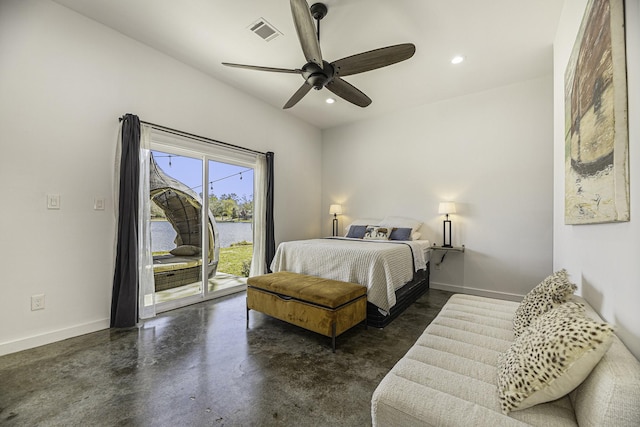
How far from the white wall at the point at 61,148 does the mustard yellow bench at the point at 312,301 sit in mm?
1607

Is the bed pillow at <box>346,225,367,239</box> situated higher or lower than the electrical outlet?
higher

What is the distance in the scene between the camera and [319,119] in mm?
5051

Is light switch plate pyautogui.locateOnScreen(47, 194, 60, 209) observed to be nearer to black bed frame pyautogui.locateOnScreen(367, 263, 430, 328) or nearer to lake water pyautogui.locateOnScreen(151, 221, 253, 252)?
lake water pyautogui.locateOnScreen(151, 221, 253, 252)

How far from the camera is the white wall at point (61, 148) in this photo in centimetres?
216

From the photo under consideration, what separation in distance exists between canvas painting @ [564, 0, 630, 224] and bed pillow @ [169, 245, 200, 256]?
383cm

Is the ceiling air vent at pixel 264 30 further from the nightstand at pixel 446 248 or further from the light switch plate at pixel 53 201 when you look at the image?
the nightstand at pixel 446 248

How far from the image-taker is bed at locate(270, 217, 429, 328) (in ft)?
8.54

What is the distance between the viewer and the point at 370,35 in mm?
2688

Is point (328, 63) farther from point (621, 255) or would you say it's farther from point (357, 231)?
point (357, 231)

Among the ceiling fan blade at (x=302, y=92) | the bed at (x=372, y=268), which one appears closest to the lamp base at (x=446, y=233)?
the bed at (x=372, y=268)

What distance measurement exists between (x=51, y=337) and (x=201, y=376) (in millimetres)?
1641

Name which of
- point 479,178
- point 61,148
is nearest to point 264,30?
point 61,148

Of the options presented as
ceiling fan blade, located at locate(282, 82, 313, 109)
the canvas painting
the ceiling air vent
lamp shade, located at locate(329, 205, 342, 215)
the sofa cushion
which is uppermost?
the ceiling air vent

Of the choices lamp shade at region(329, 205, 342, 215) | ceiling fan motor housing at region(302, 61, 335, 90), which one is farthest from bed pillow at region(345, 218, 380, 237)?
ceiling fan motor housing at region(302, 61, 335, 90)
